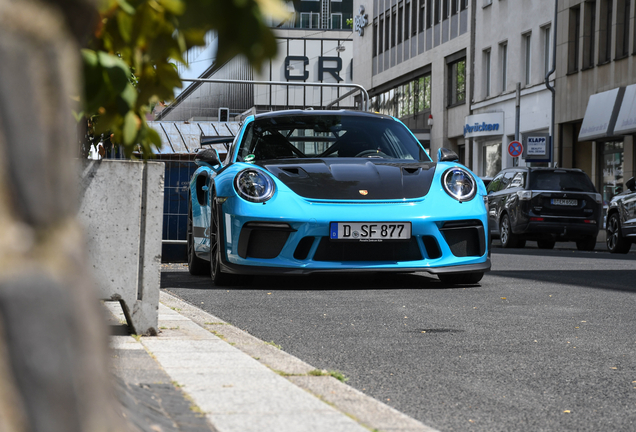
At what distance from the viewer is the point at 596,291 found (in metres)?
7.62

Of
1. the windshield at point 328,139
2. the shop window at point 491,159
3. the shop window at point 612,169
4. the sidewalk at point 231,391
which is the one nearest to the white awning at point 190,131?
the windshield at point 328,139

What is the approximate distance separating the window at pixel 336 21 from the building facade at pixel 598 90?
3806cm

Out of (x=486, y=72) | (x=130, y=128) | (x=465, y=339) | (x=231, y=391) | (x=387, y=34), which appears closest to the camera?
(x=130, y=128)

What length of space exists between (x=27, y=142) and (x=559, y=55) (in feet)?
108

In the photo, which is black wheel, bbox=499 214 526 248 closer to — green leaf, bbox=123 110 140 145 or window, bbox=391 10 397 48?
green leaf, bbox=123 110 140 145

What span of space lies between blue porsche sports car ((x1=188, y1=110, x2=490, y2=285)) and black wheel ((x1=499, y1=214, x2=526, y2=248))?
1235 cm

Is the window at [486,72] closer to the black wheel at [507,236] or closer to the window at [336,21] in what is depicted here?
the black wheel at [507,236]

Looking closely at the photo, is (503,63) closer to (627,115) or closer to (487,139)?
(487,139)

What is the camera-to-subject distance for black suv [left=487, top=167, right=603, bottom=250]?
745 inches

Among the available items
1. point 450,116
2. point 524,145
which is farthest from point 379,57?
point 524,145

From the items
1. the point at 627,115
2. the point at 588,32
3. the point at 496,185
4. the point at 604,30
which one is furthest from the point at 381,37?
the point at 496,185

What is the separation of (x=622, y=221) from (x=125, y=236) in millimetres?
13795

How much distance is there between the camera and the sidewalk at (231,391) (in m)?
2.56

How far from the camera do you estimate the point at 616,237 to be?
675 inches
